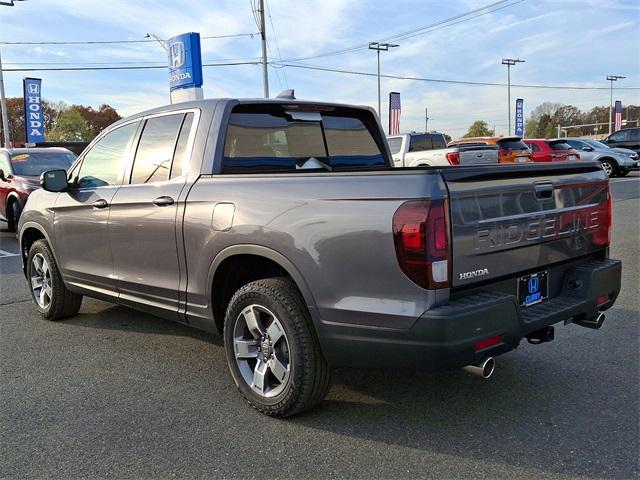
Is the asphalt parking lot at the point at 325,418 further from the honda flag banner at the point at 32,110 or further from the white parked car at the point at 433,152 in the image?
the honda flag banner at the point at 32,110

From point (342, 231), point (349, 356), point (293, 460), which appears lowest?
point (293, 460)

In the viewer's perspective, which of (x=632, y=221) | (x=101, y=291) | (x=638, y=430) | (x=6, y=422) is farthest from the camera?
(x=632, y=221)

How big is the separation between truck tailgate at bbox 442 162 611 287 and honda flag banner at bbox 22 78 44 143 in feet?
105

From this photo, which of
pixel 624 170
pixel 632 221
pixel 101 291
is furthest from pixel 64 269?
pixel 624 170

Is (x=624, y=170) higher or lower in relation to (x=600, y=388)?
higher

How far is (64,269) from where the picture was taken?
16.5 ft

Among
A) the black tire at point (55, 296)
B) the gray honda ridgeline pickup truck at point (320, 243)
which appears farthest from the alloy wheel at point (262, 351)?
the black tire at point (55, 296)

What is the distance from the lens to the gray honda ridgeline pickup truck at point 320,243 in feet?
8.86

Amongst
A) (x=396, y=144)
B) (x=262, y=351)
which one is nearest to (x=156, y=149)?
(x=262, y=351)

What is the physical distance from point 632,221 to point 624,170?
50.3 feet

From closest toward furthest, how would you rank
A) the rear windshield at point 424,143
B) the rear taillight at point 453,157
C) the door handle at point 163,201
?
the door handle at point 163,201, the rear taillight at point 453,157, the rear windshield at point 424,143

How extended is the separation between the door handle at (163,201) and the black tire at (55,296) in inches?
75.0

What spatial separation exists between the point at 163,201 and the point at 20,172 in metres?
9.03

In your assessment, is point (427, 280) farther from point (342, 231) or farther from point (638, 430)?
point (638, 430)
